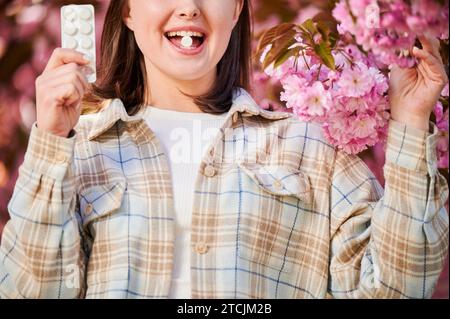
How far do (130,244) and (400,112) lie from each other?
0.52m

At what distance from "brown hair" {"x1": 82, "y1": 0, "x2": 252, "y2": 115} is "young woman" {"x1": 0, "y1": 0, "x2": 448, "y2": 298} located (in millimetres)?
12

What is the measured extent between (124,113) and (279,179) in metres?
0.31

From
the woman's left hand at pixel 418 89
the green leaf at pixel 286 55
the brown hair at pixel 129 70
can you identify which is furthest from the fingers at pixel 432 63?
the brown hair at pixel 129 70

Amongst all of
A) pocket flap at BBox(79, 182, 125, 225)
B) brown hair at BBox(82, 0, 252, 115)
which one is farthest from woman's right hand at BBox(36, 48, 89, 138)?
brown hair at BBox(82, 0, 252, 115)

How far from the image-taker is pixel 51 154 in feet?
5.90

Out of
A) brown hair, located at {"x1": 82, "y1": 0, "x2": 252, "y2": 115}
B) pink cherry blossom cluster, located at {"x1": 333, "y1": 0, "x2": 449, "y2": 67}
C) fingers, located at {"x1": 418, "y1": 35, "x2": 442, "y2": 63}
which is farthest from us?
brown hair, located at {"x1": 82, "y1": 0, "x2": 252, "y2": 115}

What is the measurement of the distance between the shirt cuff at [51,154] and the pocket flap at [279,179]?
33 centimetres

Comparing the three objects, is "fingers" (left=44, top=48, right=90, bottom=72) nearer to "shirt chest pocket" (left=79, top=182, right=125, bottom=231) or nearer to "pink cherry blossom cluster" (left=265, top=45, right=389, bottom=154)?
"shirt chest pocket" (left=79, top=182, right=125, bottom=231)

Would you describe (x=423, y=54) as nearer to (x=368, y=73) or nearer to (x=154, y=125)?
(x=368, y=73)

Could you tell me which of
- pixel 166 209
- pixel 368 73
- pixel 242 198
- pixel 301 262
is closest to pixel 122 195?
pixel 166 209

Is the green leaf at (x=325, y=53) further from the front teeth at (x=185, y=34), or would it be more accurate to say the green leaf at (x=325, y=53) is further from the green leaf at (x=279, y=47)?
the front teeth at (x=185, y=34)

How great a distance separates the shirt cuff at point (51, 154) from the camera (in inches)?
70.7

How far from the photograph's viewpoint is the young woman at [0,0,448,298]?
1.81m

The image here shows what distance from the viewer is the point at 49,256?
183 centimetres
